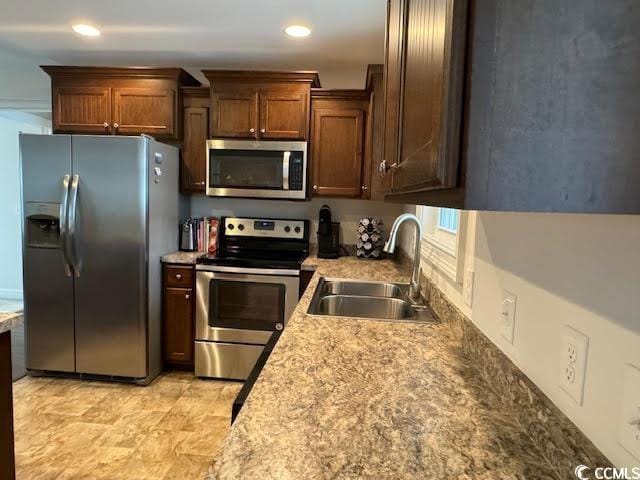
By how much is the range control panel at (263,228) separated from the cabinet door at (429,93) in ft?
7.82

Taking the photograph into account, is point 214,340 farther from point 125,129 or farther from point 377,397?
point 377,397

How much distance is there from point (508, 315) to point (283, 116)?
2490 millimetres

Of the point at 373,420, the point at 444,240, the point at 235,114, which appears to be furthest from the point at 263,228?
the point at 373,420

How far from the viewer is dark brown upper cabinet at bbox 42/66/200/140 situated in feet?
9.94

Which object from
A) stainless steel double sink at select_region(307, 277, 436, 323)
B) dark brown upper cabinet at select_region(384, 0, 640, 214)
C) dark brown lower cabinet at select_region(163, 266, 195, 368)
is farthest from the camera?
dark brown lower cabinet at select_region(163, 266, 195, 368)

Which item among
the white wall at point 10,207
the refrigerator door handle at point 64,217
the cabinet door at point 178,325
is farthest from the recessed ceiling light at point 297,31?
the white wall at point 10,207

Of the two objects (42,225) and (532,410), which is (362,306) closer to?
(532,410)

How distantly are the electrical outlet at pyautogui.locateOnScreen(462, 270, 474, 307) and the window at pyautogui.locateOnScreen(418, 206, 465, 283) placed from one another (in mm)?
63

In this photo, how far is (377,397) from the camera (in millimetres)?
897

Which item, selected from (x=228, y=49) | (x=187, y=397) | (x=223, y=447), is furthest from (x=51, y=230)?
(x=223, y=447)

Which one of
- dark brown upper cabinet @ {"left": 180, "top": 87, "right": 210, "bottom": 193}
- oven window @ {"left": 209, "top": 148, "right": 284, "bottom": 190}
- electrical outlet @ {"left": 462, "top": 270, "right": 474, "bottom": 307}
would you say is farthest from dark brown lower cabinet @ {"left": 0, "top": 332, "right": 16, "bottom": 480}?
dark brown upper cabinet @ {"left": 180, "top": 87, "right": 210, "bottom": 193}

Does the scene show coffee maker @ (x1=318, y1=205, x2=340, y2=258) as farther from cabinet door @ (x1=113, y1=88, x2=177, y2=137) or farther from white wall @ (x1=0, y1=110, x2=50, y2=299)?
white wall @ (x1=0, y1=110, x2=50, y2=299)

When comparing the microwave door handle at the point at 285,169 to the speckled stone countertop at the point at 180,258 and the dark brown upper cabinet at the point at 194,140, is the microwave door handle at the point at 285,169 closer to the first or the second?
the dark brown upper cabinet at the point at 194,140

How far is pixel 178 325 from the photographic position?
2.93 meters
